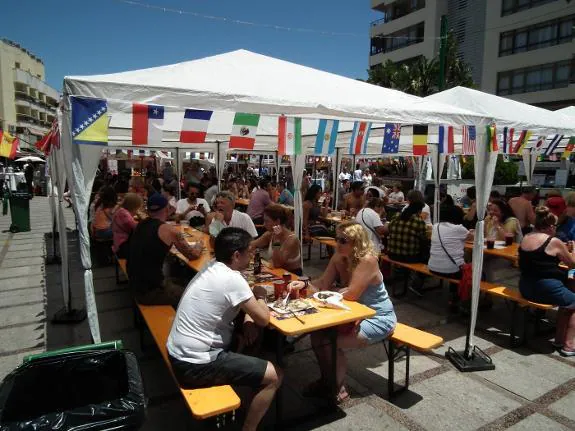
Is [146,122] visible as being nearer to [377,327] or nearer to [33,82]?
[377,327]

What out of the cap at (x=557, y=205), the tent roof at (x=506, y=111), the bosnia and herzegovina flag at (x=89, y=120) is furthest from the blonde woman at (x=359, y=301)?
the cap at (x=557, y=205)

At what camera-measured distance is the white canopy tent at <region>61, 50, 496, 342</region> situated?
2.91 meters

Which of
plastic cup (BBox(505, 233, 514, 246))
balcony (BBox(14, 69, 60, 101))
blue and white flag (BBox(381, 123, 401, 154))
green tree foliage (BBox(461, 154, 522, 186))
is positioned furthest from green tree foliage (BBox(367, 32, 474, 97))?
balcony (BBox(14, 69, 60, 101))

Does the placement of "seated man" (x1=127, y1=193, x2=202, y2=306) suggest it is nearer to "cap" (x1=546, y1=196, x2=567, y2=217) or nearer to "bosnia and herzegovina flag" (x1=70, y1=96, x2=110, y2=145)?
"bosnia and herzegovina flag" (x1=70, y1=96, x2=110, y2=145)

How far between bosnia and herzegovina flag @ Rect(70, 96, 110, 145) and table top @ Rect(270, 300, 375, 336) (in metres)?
1.87

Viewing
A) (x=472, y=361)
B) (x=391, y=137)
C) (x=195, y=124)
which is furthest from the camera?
(x=391, y=137)

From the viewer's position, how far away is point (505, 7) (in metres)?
27.9

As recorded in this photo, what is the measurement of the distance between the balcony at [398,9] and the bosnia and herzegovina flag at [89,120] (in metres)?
39.7

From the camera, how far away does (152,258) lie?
3.80 m

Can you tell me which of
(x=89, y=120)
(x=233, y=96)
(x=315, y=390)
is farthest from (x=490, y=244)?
(x=89, y=120)

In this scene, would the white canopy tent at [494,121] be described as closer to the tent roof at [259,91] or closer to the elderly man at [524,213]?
the tent roof at [259,91]

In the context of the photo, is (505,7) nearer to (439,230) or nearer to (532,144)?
(532,144)

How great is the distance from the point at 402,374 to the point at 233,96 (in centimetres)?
302

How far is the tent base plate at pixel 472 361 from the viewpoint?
3688mm
